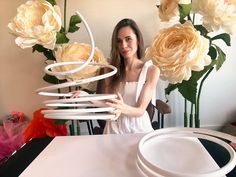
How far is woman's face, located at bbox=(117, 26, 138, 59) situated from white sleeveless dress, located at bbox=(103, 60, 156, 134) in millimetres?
90

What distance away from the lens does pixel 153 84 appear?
3.23 ft

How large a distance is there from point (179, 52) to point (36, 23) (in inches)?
20.2

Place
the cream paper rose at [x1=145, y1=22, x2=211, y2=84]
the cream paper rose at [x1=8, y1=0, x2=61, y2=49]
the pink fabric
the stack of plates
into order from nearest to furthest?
1. the stack of plates
2. the cream paper rose at [x1=145, y1=22, x2=211, y2=84]
3. the cream paper rose at [x1=8, y1=0, x2=61, y2=49]
4. the pink fabric

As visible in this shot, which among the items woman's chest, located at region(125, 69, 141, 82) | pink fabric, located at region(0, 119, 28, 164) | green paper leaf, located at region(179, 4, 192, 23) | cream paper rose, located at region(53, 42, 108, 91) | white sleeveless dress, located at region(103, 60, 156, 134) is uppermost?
green paper leaf, located at region(179, 4, 192, 23)

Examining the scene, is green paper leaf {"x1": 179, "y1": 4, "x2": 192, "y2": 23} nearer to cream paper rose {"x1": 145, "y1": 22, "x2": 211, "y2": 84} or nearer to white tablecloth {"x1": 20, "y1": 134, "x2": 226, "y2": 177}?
cream paper rose {"x1": 145, "y1": 22, "x2": 211, "y2": 84}

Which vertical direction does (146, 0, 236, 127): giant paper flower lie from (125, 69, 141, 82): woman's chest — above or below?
above

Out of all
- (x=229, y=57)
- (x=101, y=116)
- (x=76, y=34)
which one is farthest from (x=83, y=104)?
(x=229, y=57)

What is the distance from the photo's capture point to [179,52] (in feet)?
2.13

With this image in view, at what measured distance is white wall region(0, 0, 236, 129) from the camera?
120 centimetres

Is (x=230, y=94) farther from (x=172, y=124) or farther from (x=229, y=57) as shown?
(x=172, y=124)

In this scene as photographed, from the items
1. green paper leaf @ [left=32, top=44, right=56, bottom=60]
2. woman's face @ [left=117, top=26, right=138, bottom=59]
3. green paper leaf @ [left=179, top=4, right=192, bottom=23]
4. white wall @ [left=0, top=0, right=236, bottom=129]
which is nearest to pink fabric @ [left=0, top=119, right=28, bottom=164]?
white wall @ [left=0, top=0, right=236, bottom=129]

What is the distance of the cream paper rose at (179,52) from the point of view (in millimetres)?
→ 646

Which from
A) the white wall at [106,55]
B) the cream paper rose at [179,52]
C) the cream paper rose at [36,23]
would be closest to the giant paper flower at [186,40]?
the cream paper rose at [179,52]

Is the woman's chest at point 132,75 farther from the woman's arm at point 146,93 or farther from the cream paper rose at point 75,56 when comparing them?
the cream paper rose at point 75,56
